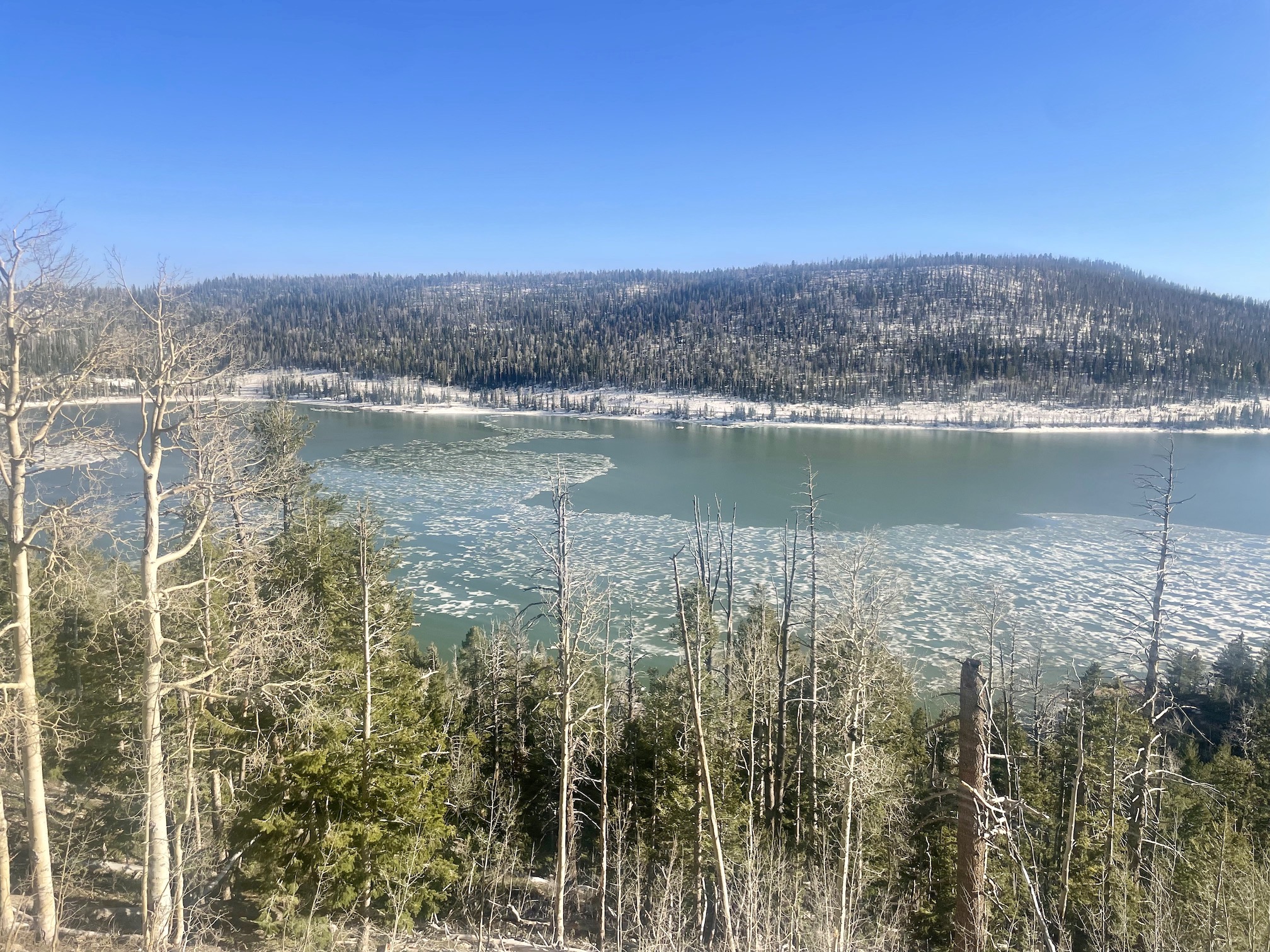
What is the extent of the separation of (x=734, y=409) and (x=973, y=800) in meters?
113

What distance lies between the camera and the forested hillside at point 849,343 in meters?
123

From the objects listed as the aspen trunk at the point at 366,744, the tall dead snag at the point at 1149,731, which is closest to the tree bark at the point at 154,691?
the aspen trunk at the point at 366,744

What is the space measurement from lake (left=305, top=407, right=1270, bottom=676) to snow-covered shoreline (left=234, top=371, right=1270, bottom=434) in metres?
13.0

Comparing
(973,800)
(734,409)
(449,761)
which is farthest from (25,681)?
(734,409)

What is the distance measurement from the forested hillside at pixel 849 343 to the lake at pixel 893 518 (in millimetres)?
43128

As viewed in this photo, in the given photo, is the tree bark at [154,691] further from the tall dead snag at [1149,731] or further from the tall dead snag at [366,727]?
the tall dead snag at [1149,731]

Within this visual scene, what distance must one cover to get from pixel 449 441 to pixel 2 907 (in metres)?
74.1

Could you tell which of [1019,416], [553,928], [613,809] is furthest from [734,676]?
[1019,416]

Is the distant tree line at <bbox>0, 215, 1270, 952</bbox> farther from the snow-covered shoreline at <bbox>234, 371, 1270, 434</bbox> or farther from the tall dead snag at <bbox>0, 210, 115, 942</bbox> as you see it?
the snow-covered shoreline at <bbox>234, 371, 1270, 434</bbox>

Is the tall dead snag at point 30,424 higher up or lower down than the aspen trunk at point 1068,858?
higher up

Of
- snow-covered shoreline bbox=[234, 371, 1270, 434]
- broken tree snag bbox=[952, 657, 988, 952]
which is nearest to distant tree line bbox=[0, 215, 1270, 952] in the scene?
broken tree snag bbox=[952, 657, 988, 952]

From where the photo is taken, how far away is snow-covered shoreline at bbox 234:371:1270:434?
9769 centimetres

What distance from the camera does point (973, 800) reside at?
12.0 ft

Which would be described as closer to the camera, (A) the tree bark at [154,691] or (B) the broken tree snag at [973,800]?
(B) the broken tree snag at [973,800]
